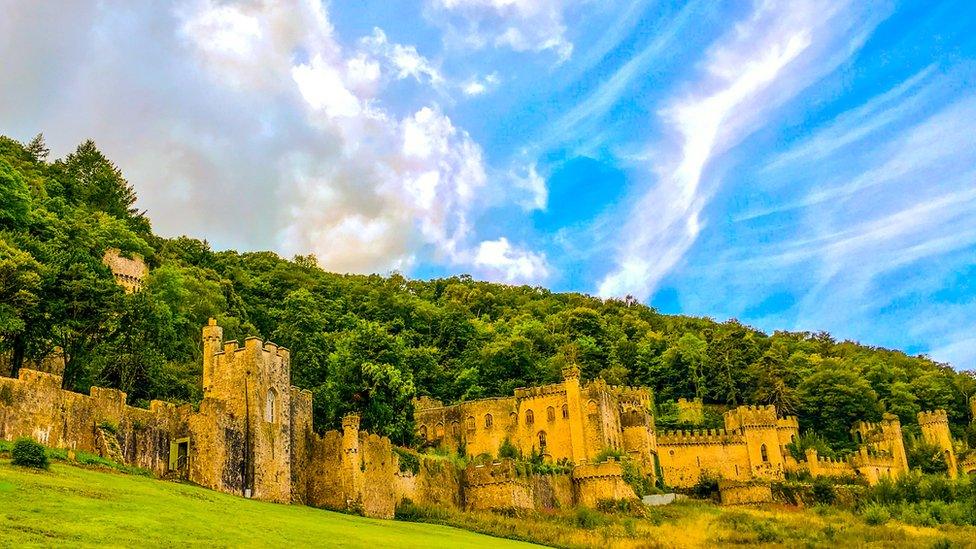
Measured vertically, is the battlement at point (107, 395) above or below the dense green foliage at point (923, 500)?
above

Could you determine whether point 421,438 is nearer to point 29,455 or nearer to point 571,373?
point 571,373

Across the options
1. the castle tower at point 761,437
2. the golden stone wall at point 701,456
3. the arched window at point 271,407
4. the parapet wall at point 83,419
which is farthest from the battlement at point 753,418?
the parapet wall at point 83,419

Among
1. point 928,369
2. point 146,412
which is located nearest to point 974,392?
point 928,369

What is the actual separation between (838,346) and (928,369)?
456 inches

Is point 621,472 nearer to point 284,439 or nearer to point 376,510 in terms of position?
point 376,510

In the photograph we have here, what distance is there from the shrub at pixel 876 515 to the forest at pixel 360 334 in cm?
1594

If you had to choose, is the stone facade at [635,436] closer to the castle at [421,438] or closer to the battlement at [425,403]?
the castle at [421,438]

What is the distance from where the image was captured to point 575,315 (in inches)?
4058

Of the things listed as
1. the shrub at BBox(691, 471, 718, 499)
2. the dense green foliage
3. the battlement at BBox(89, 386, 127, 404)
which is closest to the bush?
the battlement at BBox(89, 386, 127, 404)

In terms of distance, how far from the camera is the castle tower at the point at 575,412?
70.8m

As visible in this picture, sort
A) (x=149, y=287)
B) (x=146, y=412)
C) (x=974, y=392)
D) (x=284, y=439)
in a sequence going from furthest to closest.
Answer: (x=974, y=392) < (x=149, y=287) < (x=284, y=439) < (x=146, y=412)

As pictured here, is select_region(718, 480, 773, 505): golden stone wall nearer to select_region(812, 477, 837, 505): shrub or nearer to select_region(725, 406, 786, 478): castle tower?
select_region(812, 477, 837, 505): shrub

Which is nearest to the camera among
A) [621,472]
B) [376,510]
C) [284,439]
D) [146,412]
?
[146,412]

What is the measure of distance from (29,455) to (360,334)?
44.3 metres
